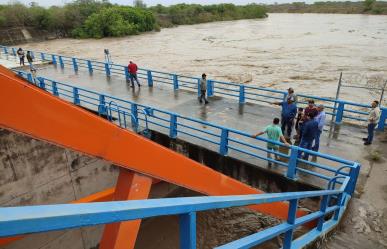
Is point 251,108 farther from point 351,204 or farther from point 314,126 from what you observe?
point 351,204

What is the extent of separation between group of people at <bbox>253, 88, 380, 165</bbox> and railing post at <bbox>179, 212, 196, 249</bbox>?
539 centimetres

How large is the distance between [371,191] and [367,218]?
93 cm

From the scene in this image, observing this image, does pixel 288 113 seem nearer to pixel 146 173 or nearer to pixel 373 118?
pixel 373 118

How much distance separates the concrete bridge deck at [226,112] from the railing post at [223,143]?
201mm

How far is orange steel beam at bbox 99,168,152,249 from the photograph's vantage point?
3947mm

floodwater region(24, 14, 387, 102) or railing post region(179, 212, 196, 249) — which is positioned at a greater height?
railing post region(179, 212, 196, 249)

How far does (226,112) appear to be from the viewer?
11.8 m

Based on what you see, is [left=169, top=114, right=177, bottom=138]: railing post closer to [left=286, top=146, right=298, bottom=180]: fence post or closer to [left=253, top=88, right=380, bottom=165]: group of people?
[left=253, top=88, right=380, bottom=165]: group of people

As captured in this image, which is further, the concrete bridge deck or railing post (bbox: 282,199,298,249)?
the concrete bridge deck

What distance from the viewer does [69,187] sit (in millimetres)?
7797

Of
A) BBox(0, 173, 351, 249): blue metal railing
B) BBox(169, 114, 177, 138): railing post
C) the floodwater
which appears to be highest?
BBox(0, 173, 351, 249): blue metal railing

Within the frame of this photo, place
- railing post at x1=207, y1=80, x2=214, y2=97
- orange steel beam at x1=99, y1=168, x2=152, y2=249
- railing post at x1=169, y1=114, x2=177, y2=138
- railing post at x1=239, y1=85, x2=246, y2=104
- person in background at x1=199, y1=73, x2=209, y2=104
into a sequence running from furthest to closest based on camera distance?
railing post at x1=207, y1=80, x2=214, y2=97 < railing post at x1=239, y1=85, x2=246, y2=104 < person in background at x1=199, y1=73, x2=209, y2=104 < railing post at x1=169, y1=114, x2=177, y2=138 < orange steel beam at x1=99, y1=168, x2=152, y2=249

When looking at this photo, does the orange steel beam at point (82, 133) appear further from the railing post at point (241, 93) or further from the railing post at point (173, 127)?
the railing post at point (241, 93)

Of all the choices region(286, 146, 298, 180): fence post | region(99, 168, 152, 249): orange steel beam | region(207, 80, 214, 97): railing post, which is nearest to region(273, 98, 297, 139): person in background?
region(286, 146, 298, 180): fence post
